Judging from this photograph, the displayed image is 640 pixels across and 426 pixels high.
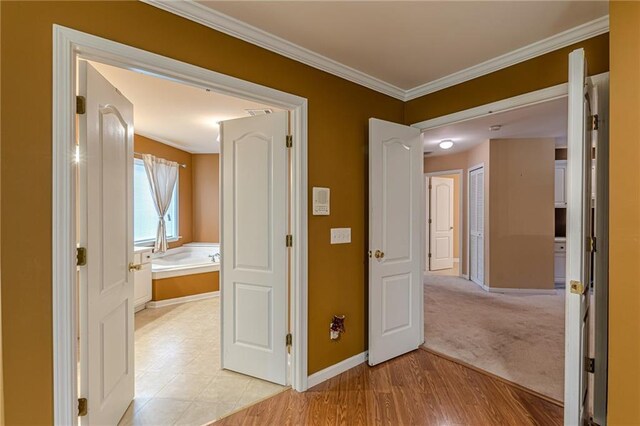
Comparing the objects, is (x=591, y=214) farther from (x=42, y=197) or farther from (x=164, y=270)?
(x=164, y=270)

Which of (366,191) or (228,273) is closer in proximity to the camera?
(228,273)

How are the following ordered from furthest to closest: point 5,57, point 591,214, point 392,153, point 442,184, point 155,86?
point 442,184 < point 155,86 < point 392,153 < point 591,214 < point 5,57

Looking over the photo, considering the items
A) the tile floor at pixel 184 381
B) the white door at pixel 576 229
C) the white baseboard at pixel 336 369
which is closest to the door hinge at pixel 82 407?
the tile floor at pixel 184 381

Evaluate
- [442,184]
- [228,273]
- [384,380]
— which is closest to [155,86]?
[228,273]

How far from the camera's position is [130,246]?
2.04 m

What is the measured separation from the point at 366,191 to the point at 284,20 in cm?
144

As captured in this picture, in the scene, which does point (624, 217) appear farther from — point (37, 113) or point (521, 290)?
point (521, 290)

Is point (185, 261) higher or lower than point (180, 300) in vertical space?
higher

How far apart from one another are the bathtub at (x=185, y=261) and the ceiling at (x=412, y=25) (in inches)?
137

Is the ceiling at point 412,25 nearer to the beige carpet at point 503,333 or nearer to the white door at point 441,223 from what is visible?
the beige carpet at point 503,333

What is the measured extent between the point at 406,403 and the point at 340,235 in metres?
1.30

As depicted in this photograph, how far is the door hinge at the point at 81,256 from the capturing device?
4.94ft

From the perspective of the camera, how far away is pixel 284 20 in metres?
1.87

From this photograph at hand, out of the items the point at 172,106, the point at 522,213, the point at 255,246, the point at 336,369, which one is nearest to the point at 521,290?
the point at 522,213
